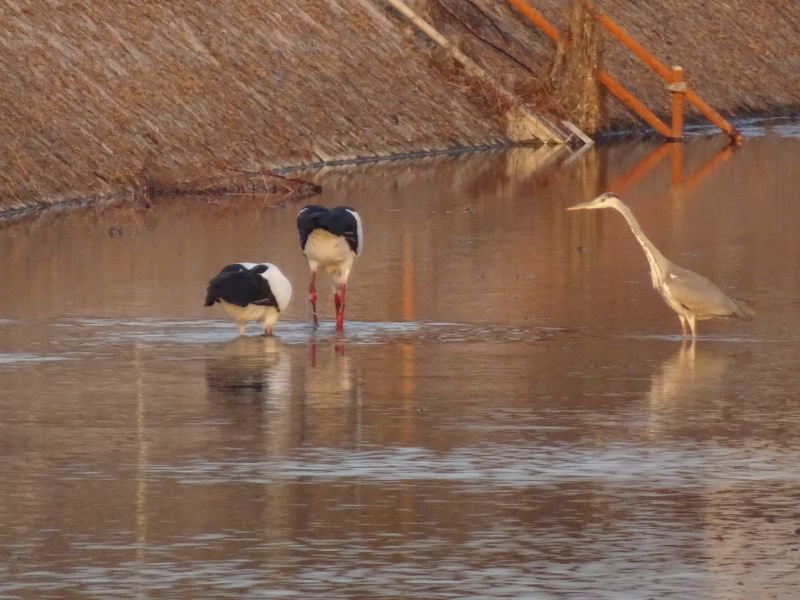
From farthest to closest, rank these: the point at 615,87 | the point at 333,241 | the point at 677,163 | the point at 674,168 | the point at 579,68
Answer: the point at 615,87, the point at 579,68, the point at 677,163, the point at 674,168, the point at 333,241

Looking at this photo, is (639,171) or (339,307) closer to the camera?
(339,307)

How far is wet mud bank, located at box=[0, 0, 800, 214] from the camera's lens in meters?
23.2

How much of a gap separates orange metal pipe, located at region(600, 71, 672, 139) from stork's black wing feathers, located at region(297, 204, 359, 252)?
21.0 meters

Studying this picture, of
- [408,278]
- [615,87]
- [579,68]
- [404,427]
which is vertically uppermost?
[579,68]

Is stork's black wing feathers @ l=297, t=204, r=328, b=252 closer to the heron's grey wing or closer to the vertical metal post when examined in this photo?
the heron's grey wing

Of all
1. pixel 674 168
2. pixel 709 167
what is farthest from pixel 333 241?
pixel 709 167

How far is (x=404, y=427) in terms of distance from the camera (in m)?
10.2

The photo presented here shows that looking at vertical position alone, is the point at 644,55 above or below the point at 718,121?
above

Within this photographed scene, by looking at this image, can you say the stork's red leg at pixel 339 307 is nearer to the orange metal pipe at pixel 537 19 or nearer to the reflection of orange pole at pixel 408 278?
the reflection of orange pole at pixel 408 278

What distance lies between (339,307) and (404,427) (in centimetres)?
365

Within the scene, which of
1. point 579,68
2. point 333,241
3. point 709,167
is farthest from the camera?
point 579,68

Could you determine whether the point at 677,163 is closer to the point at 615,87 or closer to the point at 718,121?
the point at 718,121

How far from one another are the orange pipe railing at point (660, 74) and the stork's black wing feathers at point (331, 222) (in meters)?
20.4

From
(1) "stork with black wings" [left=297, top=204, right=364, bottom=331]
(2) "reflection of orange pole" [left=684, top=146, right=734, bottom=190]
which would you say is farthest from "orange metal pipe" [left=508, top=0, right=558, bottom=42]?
(1) "stork with black wings" [left=297, top=204, right=364, bottom=331]
